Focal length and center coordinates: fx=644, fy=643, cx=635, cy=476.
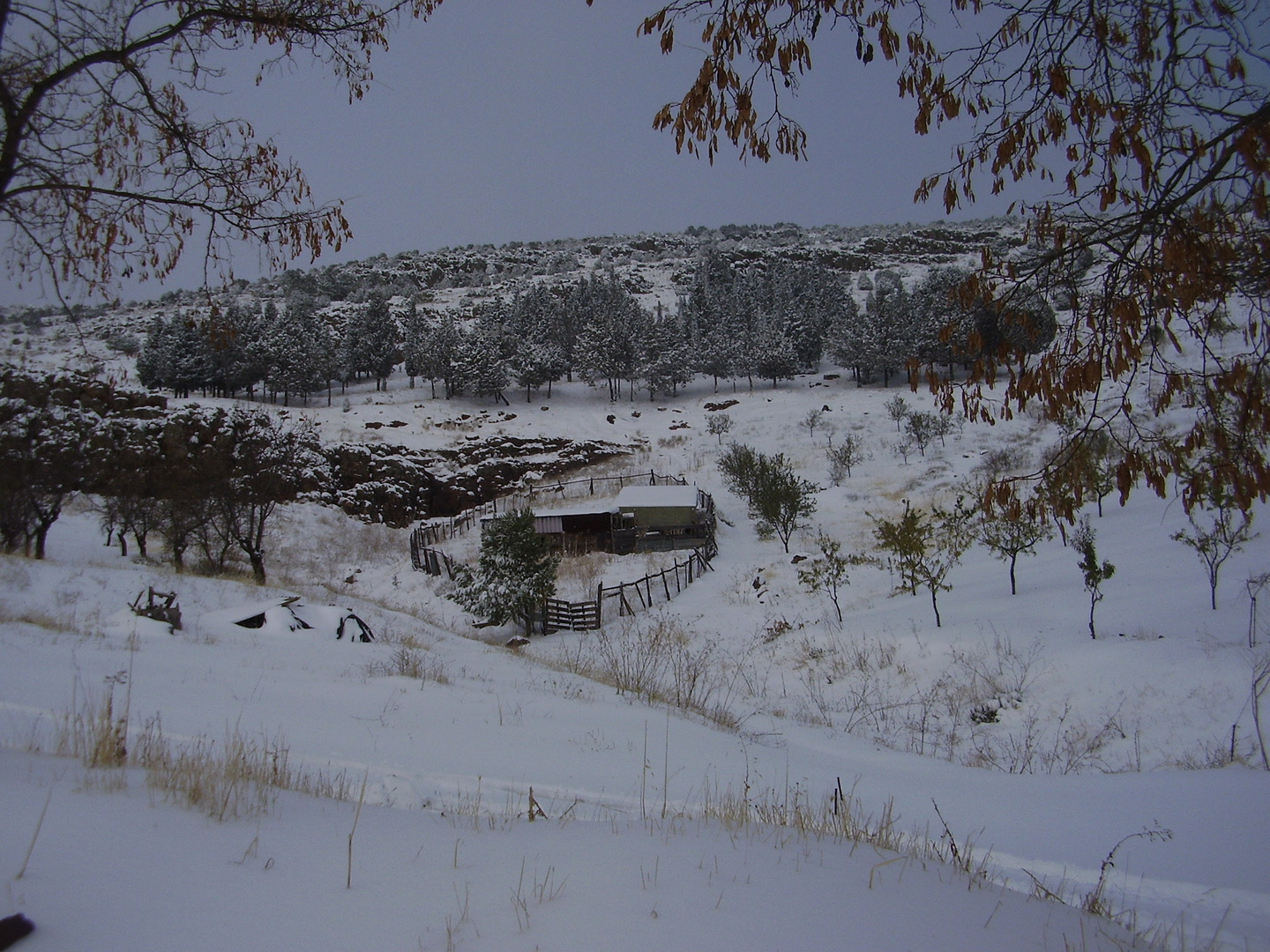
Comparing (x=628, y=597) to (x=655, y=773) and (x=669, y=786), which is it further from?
(x=669, y=786)

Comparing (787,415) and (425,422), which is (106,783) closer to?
(425,422)

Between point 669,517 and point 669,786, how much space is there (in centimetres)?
2528

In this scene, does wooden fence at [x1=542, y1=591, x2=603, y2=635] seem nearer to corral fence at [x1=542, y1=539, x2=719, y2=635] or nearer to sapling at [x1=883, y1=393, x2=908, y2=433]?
corral fence at [x1=542, y1=539, x2=719, y2=635]

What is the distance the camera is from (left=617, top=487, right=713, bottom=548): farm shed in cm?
2922

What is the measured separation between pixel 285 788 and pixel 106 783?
2.29 ft

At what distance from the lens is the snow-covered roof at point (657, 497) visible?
1182 inches

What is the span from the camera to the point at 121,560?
20.3 meters

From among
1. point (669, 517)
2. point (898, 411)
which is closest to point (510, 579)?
point (669, 517)


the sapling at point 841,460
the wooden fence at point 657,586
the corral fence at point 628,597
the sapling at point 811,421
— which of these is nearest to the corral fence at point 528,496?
the sapling at point 841,460

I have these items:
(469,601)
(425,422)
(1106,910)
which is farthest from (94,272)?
(425,422)

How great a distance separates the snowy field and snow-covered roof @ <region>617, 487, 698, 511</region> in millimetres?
15592

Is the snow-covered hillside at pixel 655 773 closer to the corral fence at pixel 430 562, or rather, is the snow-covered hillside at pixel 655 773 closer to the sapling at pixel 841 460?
the corral fence at pixel 430 562

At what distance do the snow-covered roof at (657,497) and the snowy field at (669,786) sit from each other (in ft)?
51.2

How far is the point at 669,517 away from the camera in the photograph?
29.5 metres
